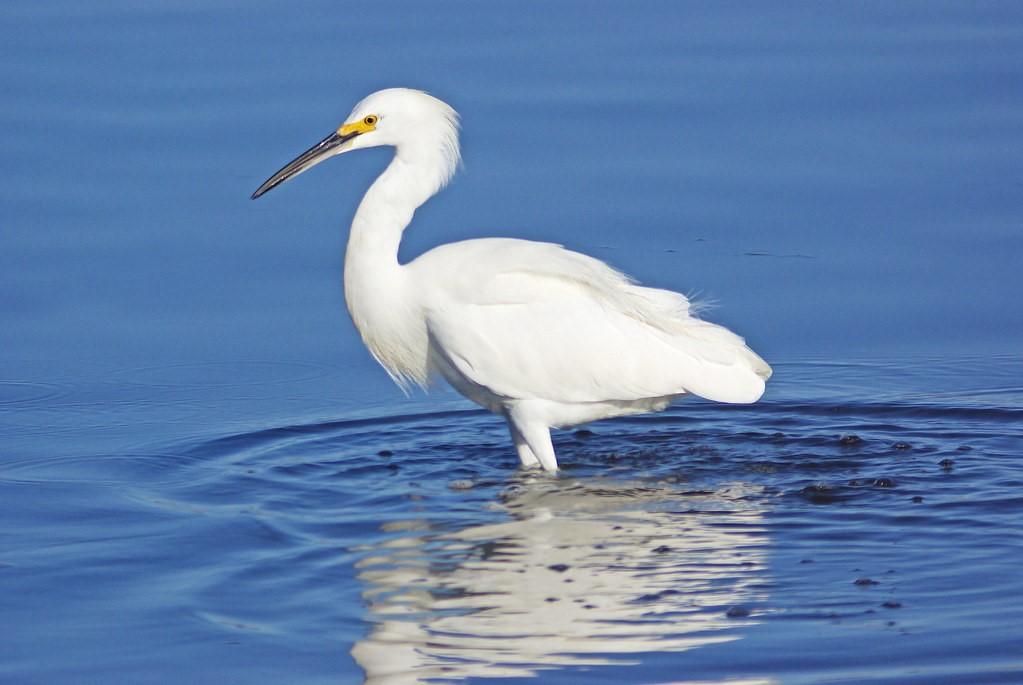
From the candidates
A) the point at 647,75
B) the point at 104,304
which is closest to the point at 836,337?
the point at 647,75

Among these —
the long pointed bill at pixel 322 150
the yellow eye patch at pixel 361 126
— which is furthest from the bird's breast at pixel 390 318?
the yellow eye patch at pixel 361 126

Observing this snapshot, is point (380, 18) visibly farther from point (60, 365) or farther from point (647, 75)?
point (60, 365)

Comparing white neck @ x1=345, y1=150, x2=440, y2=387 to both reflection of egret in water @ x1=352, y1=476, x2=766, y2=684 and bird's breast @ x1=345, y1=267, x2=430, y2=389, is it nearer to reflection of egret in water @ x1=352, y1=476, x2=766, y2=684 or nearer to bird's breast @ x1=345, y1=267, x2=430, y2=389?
bird's breast @ x1=345, y1=267, x2=430, y2=389

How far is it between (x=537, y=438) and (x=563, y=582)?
1.60 metres

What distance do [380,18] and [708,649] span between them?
29.5ft

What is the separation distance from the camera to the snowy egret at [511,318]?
333 inches

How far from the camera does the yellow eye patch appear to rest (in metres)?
8.64

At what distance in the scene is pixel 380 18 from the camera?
14.1m

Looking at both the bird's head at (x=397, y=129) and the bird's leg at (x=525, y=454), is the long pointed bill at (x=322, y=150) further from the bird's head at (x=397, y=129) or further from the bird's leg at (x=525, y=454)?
the bird's leg at (x=525, y=454)

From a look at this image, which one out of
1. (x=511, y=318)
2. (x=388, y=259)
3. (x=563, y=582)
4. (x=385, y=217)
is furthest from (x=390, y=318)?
(x=563, y=582)

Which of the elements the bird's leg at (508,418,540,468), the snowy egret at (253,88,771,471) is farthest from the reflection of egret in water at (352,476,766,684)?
the snowy egret at (253,88,771,471)

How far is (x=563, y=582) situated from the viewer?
6953 millimetres

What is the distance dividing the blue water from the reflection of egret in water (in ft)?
0.07

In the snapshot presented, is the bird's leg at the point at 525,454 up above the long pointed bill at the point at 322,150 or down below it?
below
